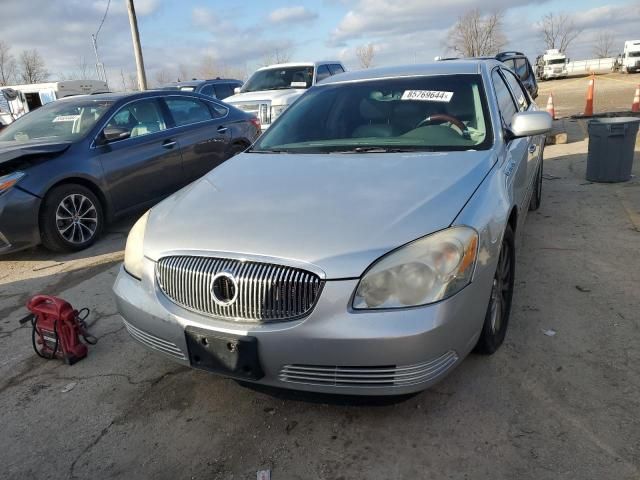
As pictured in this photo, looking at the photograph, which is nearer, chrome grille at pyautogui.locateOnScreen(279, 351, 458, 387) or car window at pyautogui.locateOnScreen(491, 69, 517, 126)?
chrome grille at pyautogui.locateOnScreen(279, 351, 458, 387)

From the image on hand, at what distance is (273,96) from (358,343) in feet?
26.9

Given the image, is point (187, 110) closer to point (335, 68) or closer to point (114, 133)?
point (114, 133)

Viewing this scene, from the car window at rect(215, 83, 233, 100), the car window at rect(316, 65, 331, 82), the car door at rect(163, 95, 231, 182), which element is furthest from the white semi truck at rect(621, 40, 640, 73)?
the car door at rect(163, 95, 231, 182)

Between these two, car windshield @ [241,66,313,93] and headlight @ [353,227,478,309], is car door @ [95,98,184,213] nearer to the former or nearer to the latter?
headlight @ [353,227,478,309]

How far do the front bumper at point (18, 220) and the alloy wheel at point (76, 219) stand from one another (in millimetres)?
244

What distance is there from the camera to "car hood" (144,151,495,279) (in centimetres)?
209

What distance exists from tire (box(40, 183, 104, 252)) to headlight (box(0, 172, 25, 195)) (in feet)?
0.96

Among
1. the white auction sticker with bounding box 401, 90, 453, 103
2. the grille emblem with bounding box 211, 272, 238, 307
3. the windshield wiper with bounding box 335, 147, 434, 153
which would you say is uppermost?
the white auction sticker with bounding box 401, 90, 453, 103

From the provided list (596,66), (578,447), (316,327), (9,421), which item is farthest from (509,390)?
(596,66)

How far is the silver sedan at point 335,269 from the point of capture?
6.60 ft

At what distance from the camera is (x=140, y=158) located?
5.73 m

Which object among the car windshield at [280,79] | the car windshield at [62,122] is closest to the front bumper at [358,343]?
the car windshield at [62,122]

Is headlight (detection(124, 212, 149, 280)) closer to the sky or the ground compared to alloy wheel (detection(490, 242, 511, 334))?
closer to the sky

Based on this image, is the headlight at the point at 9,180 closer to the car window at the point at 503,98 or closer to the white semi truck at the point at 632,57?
the car window at the point at 503,98
